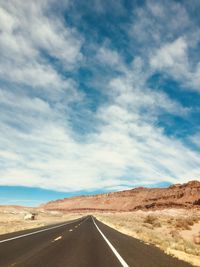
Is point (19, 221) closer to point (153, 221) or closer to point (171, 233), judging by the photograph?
point (153, 221)

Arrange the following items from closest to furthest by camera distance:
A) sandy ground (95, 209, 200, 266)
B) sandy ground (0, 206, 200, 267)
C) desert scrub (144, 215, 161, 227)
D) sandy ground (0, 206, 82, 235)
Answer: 1. sandy ground (95, 209, 200, 266)
2. sandy ground (0, 206, 200, 267)
3. sandy ground (0, 206, 82, 235)
4. desert scrub (144, 215, 161, 227)

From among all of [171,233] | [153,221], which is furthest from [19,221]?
[171,233]

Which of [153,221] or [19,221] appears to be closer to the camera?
[19,221]

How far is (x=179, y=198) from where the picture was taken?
462ft

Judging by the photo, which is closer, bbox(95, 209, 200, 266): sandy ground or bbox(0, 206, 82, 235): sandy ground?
bbox(95, 209, 200, 266): sandy ground

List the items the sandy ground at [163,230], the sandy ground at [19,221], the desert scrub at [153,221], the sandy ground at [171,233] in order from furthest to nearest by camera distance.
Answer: the desert scrub at [153,221], the sandy ground at [19,221], the sandy ground at [163,230], the sandy ground at [171,233]

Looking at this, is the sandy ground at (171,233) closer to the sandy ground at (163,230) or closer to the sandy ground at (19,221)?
the sandy ground at (163,230)

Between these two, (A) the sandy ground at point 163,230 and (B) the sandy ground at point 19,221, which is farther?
(B) the sandy ground at point 19,221

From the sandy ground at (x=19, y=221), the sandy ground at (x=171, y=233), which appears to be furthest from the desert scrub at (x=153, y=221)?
the sandy ground at (x=19, y=221)

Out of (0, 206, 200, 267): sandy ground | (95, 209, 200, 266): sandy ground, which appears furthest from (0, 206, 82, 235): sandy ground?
(95, 209, 200, 266): sandy ground

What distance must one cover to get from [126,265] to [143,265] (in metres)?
0.59

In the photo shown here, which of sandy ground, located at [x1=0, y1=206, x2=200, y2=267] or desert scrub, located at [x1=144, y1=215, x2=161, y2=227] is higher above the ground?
desert scrub, located at [x1=144, y1=215, x2=161, y2=227]

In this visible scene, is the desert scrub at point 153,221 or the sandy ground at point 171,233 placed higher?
Answer: the desert scrub at point 153,221

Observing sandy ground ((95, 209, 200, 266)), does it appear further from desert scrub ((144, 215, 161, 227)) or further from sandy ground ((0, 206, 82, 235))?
sandy ground ((0, 206, 82, 235))
